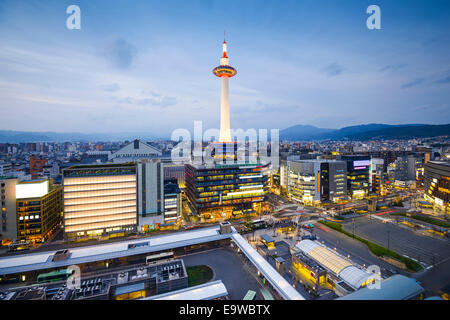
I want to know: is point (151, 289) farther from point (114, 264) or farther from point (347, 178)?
point (347, 178)

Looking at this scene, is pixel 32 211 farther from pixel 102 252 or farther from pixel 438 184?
pixel 438 184

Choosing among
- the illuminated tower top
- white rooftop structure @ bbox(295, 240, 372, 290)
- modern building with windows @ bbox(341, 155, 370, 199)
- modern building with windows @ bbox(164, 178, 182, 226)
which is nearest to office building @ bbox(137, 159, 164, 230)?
modern building with windows @ bbox(164, 178, 182, 226)

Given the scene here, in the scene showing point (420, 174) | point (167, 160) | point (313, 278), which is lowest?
point (313, 278)

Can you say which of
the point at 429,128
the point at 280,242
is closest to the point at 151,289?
the point at 280,242

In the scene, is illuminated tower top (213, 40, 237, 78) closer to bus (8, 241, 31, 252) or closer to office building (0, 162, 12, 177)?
bus (8, 241, 31, 252)

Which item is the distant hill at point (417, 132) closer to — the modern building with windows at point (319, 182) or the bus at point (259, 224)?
the modern building with windows at point (319, 182)
